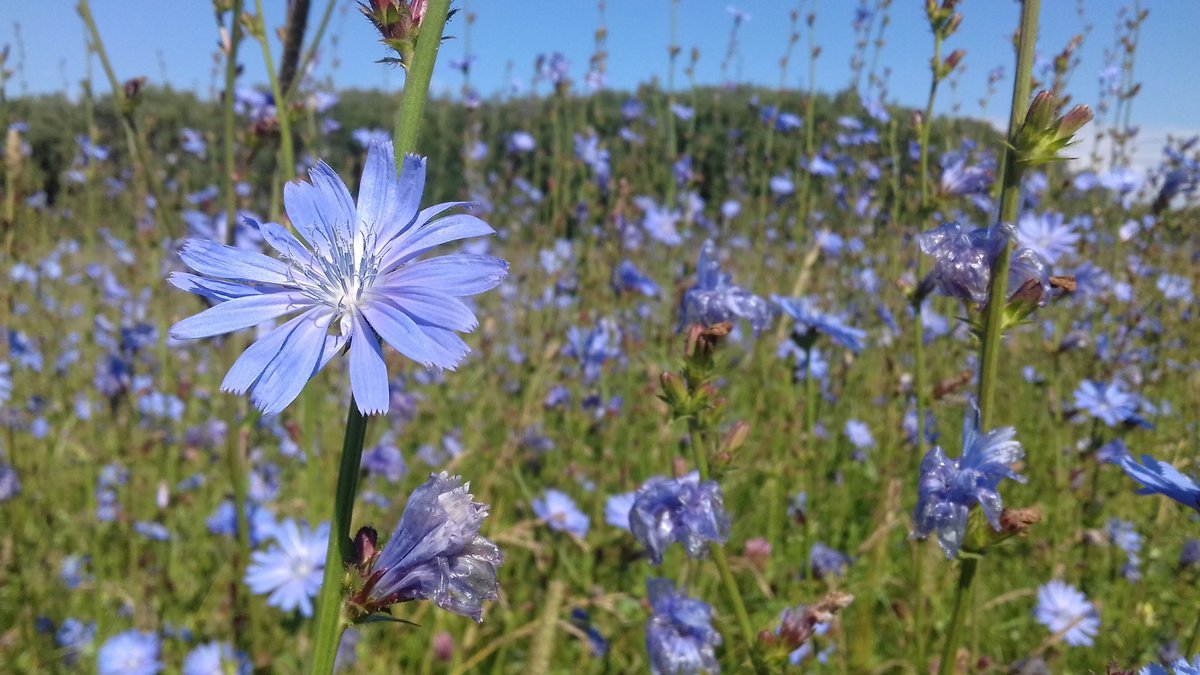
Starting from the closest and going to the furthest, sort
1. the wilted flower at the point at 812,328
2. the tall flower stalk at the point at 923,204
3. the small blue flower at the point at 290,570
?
the tall flower stalk at the point at 923,204 < the wilted flower at the point at 812,328 < the small blue flower at the point at 290,570

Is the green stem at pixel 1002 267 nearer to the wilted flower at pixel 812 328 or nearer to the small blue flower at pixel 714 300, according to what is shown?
the small blue flower at pixel 714 300

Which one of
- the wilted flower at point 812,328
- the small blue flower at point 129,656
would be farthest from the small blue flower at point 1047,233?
the small blue flower at point 129,656

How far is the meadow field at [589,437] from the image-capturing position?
0.72 m

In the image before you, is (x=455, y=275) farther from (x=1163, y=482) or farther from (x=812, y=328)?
(x=812, y=328)

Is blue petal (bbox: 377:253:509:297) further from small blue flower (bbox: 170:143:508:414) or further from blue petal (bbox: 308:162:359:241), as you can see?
blue petal (bbox: 308:162:359:241)

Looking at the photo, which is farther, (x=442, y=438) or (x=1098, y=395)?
(x=442, y=438)

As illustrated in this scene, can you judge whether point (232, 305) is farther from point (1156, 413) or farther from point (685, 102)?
point (685, 102)

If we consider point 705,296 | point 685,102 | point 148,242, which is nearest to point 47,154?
point 685,102

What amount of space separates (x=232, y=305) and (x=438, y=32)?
0.31m

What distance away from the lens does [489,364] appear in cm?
370

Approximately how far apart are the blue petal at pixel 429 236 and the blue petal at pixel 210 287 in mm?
130

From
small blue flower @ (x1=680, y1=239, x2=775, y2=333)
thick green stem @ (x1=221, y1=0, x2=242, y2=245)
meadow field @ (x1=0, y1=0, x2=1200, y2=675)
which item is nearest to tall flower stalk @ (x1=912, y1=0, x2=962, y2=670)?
meadow field @ (x1=0, y1=0, x2=1200, y2=675)

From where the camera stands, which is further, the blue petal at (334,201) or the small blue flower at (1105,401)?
the small blue flower at (1105,401)

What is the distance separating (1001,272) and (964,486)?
0.29 metres
